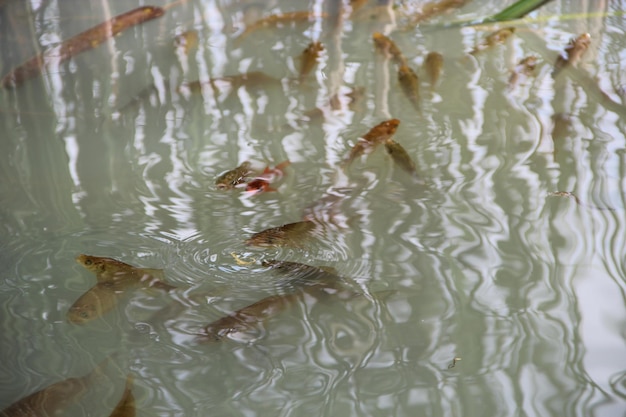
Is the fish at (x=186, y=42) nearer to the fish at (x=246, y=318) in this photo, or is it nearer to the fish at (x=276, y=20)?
the fish at (x=276, y=20)

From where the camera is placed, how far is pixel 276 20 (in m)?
3.18

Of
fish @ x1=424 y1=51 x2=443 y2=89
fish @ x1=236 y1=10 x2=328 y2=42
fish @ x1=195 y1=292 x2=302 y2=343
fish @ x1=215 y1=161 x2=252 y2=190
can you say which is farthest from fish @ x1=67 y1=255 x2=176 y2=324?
fish @ x1=236 y1=10 x2=328 y2=42

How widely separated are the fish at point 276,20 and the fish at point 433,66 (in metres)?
0.73

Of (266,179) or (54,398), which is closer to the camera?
(54,398)

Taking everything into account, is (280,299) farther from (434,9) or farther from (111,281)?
(434,9)

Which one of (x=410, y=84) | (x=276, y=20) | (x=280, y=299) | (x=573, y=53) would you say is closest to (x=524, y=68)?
(x=573, y=53)

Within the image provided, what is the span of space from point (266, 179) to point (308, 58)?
33.2 inches

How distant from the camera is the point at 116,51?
3.04 m

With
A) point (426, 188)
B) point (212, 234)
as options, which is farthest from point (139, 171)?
point (426, 188)

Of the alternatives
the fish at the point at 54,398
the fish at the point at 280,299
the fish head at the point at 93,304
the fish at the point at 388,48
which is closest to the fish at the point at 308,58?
the fish at the point at 388,48

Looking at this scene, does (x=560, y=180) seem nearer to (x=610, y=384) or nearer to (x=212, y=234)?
(x=610, y=384)

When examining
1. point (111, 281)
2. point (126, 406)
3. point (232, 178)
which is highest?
point (232, 178)

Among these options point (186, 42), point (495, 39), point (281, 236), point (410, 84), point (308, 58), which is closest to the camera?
point (281, 236)

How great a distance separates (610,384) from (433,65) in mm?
1522
